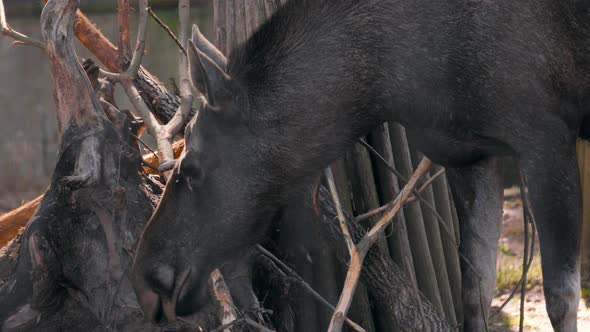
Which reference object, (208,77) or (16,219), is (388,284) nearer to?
(208,77)

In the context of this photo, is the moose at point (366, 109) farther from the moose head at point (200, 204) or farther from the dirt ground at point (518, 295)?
the dirt ground at point (518, 295)

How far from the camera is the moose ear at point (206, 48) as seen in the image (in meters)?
3.99

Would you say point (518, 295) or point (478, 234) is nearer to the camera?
point (478, 234)

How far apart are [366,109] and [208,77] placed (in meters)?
0.77

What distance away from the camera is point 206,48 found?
4.04m

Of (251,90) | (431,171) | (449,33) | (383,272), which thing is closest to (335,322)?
(383,272)

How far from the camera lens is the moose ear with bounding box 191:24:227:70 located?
3.99m

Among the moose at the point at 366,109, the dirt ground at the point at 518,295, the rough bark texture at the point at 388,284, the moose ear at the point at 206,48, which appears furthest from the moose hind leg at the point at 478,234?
the dirt ground at the point at 518,295

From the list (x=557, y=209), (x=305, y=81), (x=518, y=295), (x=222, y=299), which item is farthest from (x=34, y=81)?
(x=557, y=209)

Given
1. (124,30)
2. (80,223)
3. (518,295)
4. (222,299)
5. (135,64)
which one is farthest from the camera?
(518,295)

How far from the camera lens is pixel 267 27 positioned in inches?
162

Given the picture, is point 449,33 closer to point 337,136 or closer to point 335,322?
point 337,136

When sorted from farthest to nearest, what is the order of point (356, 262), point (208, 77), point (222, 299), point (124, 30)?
point (124, 30) → point (222, 299) → point (356, 262) → point (208, 77)

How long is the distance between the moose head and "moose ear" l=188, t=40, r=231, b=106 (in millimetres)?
48
